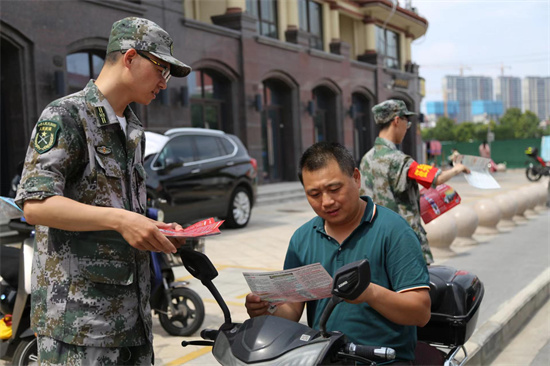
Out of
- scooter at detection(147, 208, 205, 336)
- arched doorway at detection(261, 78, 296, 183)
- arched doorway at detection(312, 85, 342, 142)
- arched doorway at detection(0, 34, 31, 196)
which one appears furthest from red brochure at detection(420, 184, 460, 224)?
arched doorway at detection(312, 85, 342, 142)

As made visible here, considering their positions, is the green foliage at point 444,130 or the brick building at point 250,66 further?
the green foliage at point 444,130

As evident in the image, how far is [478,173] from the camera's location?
4.63 m

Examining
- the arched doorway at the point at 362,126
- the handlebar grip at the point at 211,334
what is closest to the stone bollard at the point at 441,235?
the handlebar grip at the point at 211,334

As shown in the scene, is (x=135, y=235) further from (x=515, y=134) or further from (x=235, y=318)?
(x=515, y=134)

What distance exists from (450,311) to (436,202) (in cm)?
203

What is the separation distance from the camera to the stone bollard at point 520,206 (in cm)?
1387

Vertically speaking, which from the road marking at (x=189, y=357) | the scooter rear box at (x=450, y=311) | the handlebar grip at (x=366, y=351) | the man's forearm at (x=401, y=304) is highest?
the man's forearm at (x=401, y=304)

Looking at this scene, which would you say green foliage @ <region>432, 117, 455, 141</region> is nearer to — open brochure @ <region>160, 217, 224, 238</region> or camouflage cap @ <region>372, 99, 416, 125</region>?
camouflage cap @ <region>372, 99, 416, 125</region>

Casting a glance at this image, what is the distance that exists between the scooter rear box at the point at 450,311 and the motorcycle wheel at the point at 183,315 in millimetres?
2663

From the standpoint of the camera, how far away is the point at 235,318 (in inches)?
237

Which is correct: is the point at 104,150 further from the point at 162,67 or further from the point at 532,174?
the point at 532,174

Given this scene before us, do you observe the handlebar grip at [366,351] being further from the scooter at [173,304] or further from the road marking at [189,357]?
the scooter at [173,304]

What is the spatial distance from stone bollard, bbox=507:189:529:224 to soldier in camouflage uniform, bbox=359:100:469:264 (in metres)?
9.89

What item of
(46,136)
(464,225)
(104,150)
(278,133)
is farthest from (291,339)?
(278,133)
